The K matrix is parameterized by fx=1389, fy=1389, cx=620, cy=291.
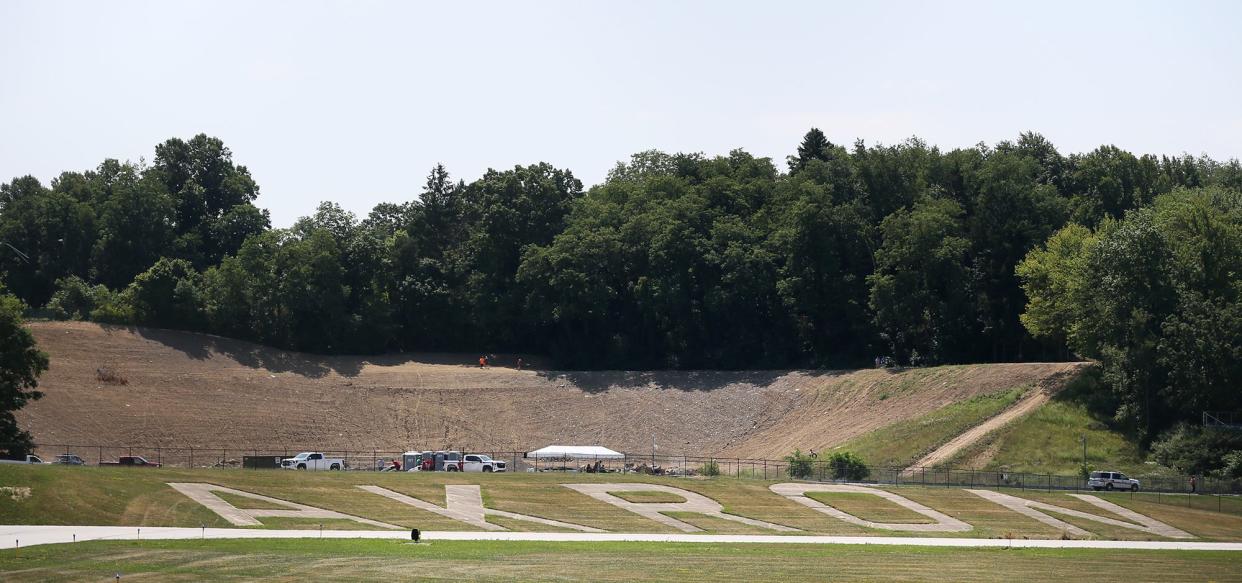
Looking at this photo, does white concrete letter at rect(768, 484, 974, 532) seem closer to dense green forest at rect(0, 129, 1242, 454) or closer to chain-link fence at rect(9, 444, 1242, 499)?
chain-link fence at rect(9, 444, 1242, 499)

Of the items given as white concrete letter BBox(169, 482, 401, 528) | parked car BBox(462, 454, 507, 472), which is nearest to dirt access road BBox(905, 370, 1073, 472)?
parked car BBox(462, 454, 507, 472)

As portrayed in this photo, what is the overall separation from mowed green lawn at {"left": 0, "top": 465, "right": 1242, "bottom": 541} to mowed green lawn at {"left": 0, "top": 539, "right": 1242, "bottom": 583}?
6731 mm

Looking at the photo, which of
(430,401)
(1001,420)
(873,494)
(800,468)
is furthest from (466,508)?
(430,401)

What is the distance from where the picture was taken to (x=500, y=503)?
204 ft

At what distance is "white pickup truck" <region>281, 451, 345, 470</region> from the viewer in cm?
7800

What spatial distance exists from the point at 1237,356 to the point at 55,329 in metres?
76.6

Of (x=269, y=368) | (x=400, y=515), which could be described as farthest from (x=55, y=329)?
(x=400, y=515)

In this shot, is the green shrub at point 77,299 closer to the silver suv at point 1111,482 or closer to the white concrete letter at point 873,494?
the white concrete letter at point 873,494

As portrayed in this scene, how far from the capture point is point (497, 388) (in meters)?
103

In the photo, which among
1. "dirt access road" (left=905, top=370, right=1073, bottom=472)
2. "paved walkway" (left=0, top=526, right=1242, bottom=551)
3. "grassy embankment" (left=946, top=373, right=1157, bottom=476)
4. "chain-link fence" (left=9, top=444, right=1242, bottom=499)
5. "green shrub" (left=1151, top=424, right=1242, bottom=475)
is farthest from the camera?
"dirt access road" (left=905, top=370, right=1073, bottom=472)

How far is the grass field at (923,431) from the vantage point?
270 ft

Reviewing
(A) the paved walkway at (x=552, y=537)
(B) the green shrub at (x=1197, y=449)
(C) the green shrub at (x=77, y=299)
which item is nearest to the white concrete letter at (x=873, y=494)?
(A) the paved walkway at (x=552, y=537)

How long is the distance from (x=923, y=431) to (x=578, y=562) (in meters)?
44.0

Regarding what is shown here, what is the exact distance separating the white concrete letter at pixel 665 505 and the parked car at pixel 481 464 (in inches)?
456
